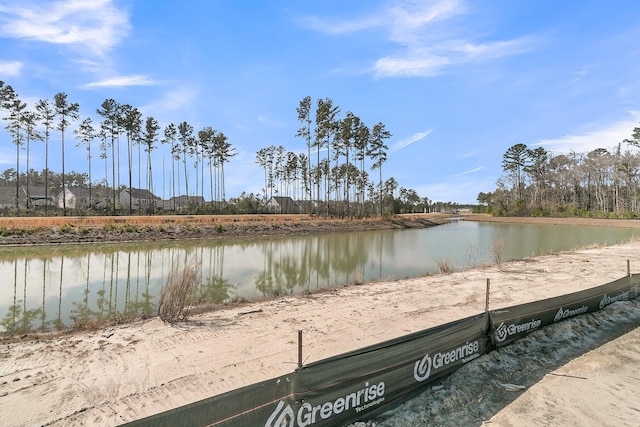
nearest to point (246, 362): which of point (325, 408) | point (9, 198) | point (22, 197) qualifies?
point (325, 408)

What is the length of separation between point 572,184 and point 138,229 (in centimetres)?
8221

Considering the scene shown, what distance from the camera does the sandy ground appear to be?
4191 millimetres

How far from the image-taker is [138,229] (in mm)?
29219

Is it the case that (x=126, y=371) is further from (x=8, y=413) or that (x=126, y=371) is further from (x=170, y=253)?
(x=170, y=253)

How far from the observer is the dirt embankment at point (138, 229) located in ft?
81.7

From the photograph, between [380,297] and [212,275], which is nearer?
[380,297]

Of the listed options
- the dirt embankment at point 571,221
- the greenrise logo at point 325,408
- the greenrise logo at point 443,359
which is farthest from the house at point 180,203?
the dirt embankment at point 571,221

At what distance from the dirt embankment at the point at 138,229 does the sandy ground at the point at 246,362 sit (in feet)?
74.9

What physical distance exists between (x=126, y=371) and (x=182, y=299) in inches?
98.5

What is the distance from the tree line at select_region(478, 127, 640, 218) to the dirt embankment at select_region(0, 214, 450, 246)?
45.7 m

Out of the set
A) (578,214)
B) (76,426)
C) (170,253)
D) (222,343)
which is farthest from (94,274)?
(578,214)

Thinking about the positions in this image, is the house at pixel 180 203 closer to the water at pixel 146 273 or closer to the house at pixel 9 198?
the house at pixel 9 198

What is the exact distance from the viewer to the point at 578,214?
5788 cm

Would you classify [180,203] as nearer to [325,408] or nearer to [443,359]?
[443,359]
